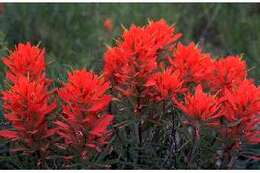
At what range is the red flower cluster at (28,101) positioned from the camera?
6.36 ft

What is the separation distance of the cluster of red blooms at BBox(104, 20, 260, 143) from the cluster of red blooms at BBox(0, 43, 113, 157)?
0.15 metres

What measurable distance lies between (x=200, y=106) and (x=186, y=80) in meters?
0.19

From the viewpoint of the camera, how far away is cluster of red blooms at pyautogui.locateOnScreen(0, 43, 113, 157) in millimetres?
1926

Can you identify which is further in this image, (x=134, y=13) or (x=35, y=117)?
(x=134, y=13)

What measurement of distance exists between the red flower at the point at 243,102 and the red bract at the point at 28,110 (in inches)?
25.7

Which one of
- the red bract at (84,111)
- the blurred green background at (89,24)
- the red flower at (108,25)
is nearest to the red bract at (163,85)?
the red bract at (84,111)

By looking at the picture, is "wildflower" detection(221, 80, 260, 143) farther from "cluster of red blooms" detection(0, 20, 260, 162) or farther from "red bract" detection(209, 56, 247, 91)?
"red bract" detection(209, 56, 247, 91)

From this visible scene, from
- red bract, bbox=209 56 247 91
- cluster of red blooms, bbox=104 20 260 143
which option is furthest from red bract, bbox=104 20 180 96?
red bract, bbox=209 56 247 91

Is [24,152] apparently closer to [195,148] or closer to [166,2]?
[195,148]

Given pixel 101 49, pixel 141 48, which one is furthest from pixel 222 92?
pixel 101 49

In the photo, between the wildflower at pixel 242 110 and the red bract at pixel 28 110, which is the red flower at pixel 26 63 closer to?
the red bract at pixel 28 110

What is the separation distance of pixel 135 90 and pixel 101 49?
2068mm

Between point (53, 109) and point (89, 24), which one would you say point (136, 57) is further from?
point (89, 24)

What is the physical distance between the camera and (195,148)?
2.09 meters
